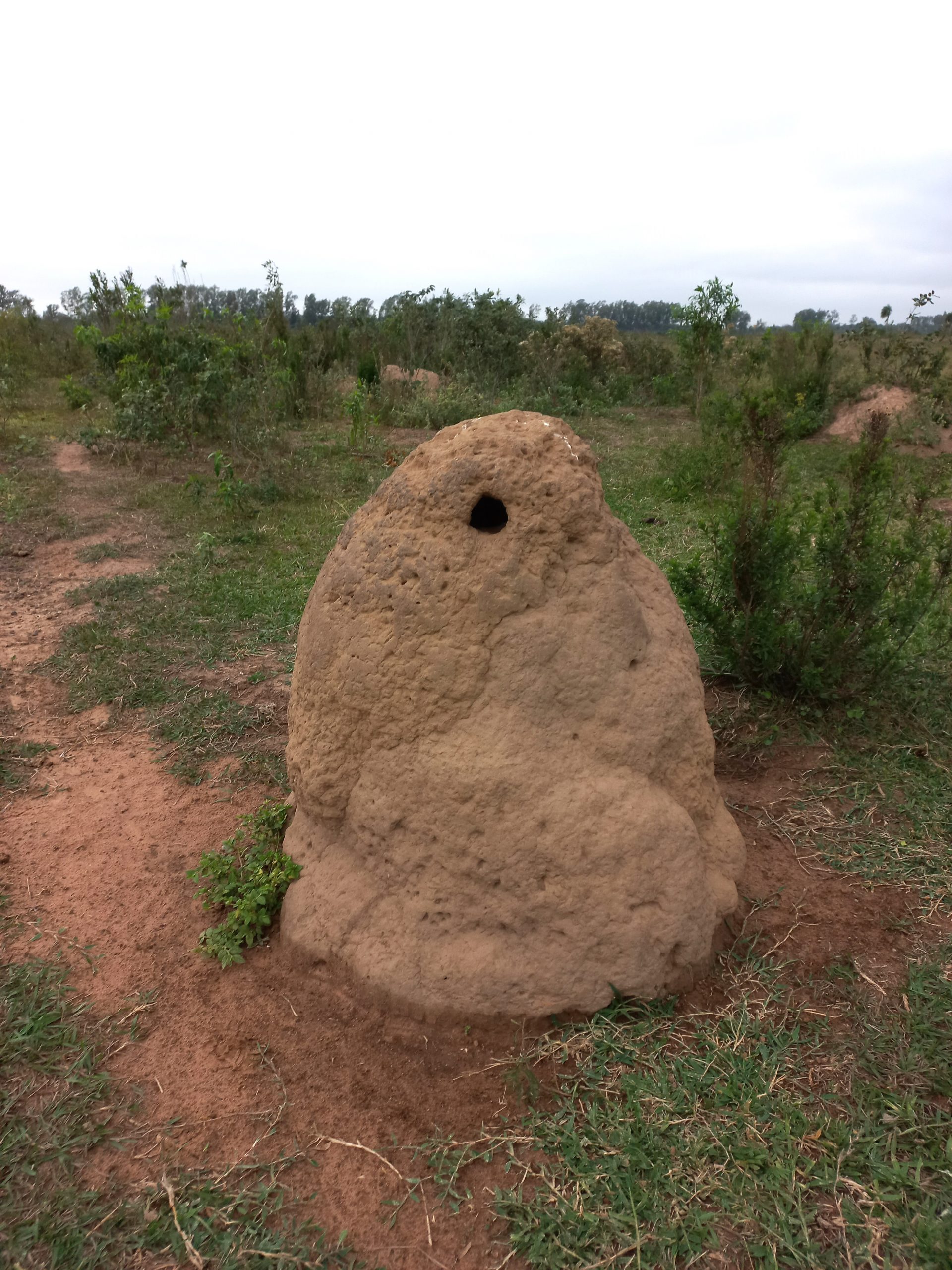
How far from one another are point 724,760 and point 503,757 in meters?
1.58

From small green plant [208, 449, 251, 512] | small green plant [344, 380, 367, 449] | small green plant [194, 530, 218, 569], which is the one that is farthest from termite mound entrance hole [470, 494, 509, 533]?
small green plant [344, 380, 367, 449]

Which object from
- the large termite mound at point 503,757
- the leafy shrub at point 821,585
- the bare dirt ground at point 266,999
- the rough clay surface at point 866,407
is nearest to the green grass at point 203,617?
the bare dirt ground at point 266,999

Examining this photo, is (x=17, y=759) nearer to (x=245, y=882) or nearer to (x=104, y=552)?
(x=245, y=882)

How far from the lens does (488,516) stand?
2.49 m

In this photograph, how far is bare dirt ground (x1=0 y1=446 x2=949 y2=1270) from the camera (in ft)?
6.07

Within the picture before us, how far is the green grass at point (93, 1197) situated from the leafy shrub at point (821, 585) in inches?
110

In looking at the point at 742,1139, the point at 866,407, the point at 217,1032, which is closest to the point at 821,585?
the point at 742,1139

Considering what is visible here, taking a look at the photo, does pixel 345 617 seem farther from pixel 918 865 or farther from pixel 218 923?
pixel 918 865

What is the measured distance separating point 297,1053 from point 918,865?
6.79 feet

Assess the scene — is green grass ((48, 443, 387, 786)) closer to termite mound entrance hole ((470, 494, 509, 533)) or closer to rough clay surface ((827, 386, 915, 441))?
termite mound entrance hole ((470, 494, 509, 533))

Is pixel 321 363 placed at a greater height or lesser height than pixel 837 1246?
greater

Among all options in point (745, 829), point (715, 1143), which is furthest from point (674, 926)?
point (745, 829)

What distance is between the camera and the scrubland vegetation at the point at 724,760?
1.71 meters

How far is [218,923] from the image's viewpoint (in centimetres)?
256
